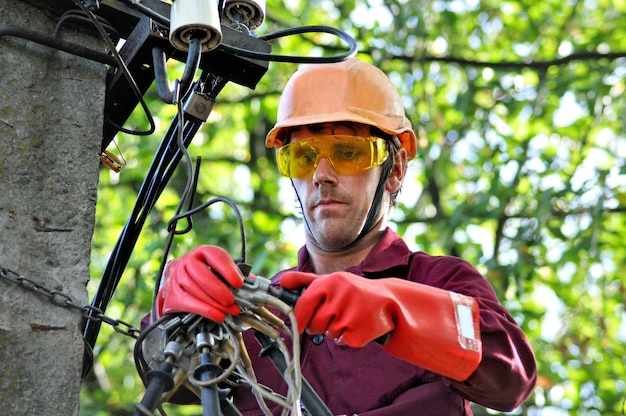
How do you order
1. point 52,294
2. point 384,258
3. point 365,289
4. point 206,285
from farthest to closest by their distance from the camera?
point 384,258, point 52,294, point 365,289, point 206,285

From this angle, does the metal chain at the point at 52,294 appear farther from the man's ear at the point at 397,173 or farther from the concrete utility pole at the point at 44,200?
the man's ear at the point at 397,173

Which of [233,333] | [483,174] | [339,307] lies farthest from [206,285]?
[483,174]

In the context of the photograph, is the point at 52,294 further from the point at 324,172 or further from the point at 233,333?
the point at 324,172

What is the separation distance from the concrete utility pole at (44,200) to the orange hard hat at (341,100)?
2.70ft

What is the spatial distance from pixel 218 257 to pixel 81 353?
0.48 meters

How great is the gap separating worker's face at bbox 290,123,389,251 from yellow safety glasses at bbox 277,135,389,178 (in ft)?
0.07

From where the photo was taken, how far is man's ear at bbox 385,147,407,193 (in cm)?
352

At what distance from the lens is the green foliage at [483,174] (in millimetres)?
6719

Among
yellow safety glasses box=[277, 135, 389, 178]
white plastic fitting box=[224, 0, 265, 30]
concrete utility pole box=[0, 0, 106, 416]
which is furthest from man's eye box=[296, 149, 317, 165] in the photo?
concrete utility pole box=[0, 0, 106, 416]

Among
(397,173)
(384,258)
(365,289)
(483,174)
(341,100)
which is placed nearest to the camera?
(365,289)

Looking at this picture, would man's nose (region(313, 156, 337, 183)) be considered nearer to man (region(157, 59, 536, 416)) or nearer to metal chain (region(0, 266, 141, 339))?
man (region(157, 59, 536, 416))

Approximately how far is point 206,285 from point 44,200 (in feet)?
1.83

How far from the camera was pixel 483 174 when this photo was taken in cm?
767

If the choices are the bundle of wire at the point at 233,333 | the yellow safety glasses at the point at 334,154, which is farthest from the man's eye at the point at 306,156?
the bundle of wire at the point at 233,333
